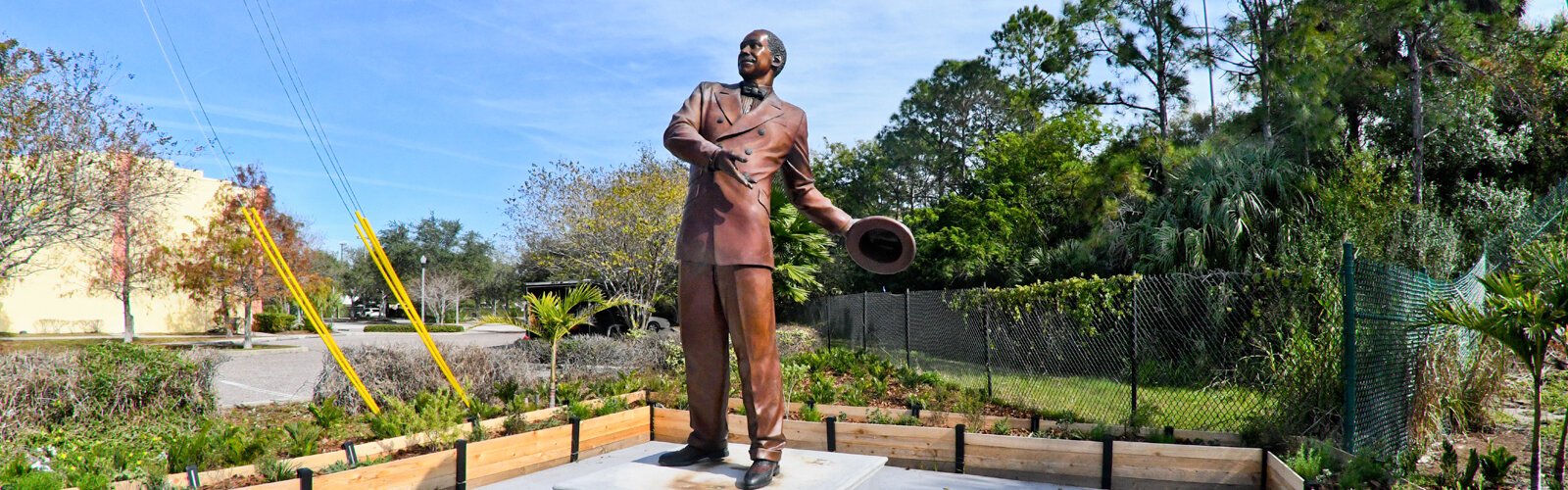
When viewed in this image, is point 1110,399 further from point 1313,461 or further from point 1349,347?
point 1313,461

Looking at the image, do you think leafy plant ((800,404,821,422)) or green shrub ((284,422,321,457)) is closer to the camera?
green shrub ((284,422,321,457))

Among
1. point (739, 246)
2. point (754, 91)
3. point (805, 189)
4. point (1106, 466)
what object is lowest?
point (1106, 466)

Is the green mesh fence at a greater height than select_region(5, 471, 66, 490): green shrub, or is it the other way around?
the green mesh fence

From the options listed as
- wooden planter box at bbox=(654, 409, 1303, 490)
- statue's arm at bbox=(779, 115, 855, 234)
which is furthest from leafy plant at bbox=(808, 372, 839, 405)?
statue's arm at bbox=(779, 115, 855, 234)

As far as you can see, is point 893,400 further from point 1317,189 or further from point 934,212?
point 934,212

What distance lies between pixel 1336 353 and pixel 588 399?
6712 mm

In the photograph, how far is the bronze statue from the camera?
438 centimetres

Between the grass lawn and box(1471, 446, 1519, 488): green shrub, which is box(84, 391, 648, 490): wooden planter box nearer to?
the grass lawn

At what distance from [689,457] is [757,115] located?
187cm

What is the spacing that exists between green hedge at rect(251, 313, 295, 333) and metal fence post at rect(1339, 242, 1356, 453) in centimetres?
3864

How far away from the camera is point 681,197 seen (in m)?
17.9

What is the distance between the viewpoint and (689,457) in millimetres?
4648

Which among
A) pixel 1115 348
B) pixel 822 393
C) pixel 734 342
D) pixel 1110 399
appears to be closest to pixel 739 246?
pixel 734 342

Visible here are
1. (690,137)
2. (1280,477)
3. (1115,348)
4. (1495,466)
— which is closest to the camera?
(690,137)
